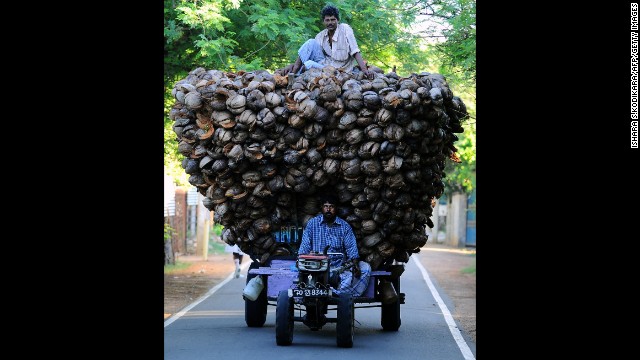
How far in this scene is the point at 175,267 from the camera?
3150cm

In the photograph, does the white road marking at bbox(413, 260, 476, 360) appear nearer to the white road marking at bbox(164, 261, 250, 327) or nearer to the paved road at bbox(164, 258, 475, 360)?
the paved road at bbox(164, 258, 475, 360)

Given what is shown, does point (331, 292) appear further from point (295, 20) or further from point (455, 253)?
point (455, 253)

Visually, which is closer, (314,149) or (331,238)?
(314,149)

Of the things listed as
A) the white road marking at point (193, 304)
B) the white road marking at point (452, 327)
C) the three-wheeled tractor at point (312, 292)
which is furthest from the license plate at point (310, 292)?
the white road marking at point (193, 304)

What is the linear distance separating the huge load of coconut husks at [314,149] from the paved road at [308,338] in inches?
43.5

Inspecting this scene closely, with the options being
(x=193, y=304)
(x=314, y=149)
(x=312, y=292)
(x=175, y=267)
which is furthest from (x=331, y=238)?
(x=175, y=267)

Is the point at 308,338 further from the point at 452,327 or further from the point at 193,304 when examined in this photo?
the point at 193,304

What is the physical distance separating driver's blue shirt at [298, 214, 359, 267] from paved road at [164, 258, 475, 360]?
1108mm

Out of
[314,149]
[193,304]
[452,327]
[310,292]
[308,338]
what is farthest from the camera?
[193,304]

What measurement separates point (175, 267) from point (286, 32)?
512 inches

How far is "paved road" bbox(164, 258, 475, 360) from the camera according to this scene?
40.2 feet

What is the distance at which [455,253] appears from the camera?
46.2 m

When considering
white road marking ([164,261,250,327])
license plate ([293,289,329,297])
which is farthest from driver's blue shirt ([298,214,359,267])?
white road marking ([164,261,250,327])
